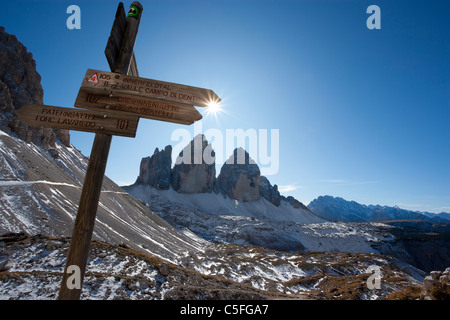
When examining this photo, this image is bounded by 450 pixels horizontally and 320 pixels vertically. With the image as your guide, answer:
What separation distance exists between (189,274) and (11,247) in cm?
1001

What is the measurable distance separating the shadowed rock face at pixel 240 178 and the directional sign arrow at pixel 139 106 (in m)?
152

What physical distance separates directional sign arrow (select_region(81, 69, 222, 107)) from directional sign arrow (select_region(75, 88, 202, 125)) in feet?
0.25

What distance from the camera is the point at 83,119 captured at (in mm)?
3996

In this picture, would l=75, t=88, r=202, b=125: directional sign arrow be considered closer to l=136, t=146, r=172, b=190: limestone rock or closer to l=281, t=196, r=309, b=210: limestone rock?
l=136, t=146, r=172, b=190: limestone rock

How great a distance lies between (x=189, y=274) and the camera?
12.8 m

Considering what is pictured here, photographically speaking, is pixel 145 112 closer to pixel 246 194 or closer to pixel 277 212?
pixel 246 194

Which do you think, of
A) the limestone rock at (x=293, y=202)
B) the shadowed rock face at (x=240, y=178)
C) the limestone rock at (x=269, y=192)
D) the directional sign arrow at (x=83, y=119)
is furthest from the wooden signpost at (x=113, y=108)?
the limestone rock at (x=293, y=202)

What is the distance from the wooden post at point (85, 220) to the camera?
3372 mm

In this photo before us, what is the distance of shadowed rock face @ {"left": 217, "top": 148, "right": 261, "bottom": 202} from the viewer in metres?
156

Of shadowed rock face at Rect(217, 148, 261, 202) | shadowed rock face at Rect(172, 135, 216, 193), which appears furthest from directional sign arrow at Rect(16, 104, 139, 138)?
shadowed rock face at Rect(217, 148, 261, 202)

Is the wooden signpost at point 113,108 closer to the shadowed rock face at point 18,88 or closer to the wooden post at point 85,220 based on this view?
the wooden post at point 85,220

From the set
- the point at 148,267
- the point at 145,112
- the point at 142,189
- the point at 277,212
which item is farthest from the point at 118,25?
the point at 277,212

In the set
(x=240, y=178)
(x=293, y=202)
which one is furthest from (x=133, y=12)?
(x=293, y=202)
